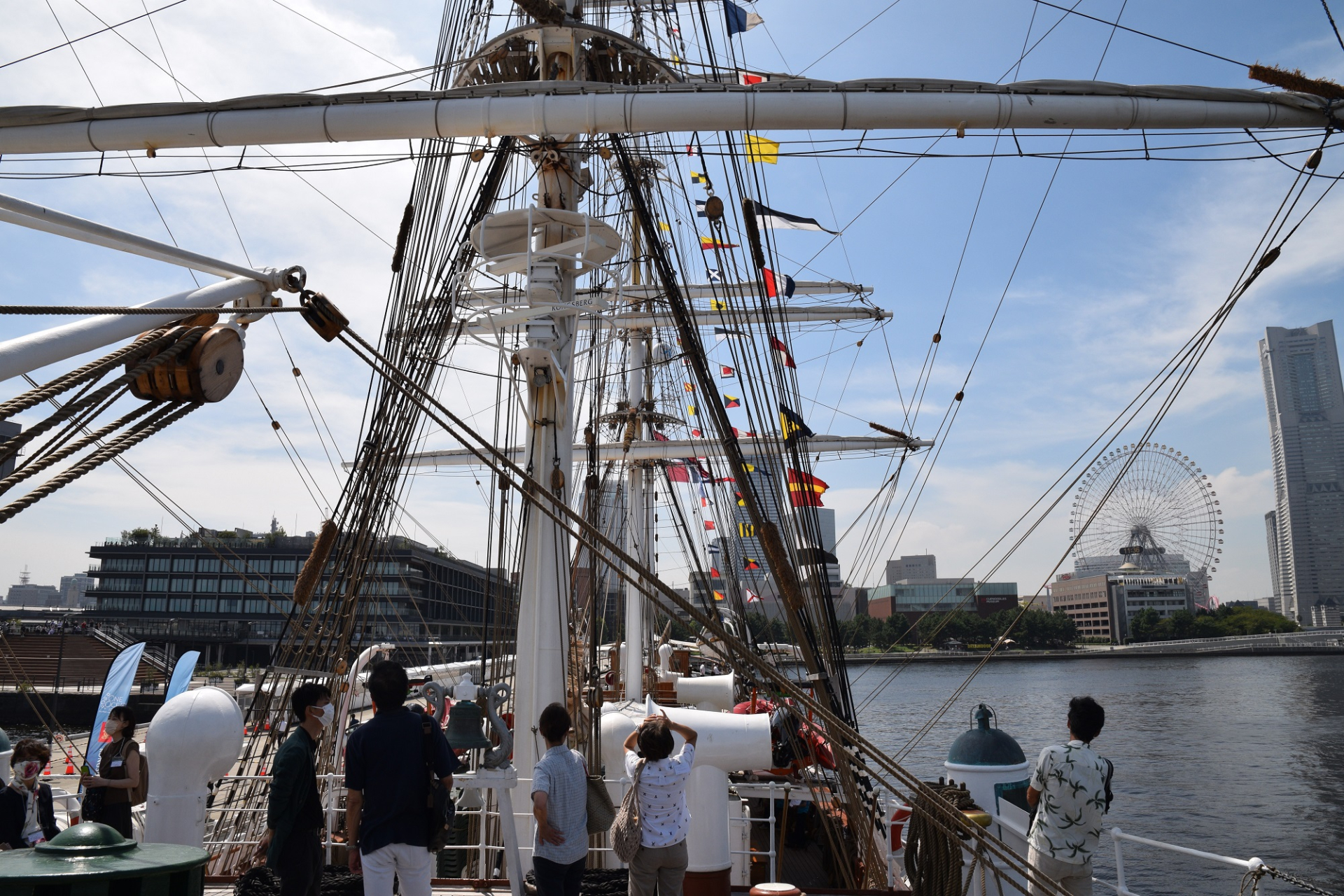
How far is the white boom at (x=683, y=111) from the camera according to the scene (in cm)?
775

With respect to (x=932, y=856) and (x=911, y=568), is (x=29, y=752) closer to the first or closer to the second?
(x=932, y=856)

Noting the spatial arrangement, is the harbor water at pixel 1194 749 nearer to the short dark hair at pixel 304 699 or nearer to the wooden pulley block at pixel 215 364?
the short dark hair at pixel 304 699

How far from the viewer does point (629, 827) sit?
4484mm

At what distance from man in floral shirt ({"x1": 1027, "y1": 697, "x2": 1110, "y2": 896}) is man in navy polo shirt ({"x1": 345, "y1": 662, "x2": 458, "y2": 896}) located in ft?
9.75

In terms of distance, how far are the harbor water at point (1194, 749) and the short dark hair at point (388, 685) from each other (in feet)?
20.6

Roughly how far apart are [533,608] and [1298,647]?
105 m

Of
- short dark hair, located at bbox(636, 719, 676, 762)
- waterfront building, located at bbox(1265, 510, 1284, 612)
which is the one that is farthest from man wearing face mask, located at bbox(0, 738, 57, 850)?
waterfront building, located at bbox(1265, 510, 1284, 612)

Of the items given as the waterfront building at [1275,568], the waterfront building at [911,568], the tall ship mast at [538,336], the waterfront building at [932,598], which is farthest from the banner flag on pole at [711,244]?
the waterfront building at [1275,568]

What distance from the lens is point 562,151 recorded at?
9148 millimetres

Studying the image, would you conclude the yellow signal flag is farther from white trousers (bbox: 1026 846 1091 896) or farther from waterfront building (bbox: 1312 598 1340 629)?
waterfront building (bbox: 1312 598 1340 629)

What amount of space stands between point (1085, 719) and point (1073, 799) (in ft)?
1.31

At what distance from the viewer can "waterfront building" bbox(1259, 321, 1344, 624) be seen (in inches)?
5650

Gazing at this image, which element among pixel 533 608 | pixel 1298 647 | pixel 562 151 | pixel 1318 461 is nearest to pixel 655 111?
pixel 562 151

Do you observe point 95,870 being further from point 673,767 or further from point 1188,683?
point 1188,683
